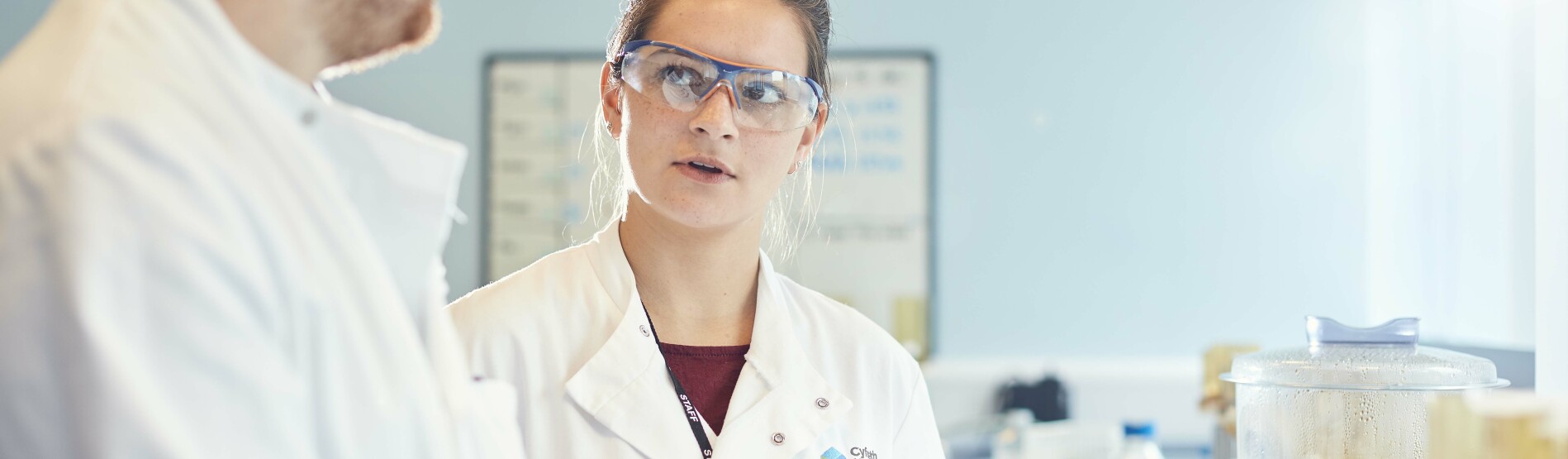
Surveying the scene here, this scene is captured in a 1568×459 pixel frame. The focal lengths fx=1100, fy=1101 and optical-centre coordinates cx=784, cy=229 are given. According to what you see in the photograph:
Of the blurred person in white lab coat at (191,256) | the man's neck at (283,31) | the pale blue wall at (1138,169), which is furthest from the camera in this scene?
the pale blue wall at (1138,169)

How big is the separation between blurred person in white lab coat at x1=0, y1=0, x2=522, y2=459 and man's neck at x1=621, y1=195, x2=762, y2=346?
61cm

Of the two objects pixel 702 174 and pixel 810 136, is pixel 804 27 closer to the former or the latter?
pixel 810 136

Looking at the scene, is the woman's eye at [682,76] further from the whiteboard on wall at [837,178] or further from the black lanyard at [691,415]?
the whiteboard on wall at [837,178]

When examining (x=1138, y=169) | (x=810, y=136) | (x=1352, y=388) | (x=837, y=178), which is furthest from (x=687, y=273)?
(x=1138, y=169)

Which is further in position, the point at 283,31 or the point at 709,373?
the point at 709,373

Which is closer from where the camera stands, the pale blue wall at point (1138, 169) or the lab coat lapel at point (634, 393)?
the lab coat lapel at point (634, 393)

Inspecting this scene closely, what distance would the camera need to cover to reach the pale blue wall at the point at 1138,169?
10.6 feet

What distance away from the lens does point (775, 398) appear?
48.3 inches

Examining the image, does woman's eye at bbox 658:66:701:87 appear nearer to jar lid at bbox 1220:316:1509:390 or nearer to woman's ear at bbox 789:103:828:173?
woman's ear at bbox 789:103:828:173

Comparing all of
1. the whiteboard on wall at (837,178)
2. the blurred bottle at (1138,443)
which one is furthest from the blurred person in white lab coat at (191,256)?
the whiteboard on wall at (837,178)

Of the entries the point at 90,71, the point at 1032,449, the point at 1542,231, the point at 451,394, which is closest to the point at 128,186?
the point at 90,71

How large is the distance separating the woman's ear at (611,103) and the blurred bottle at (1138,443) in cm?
151

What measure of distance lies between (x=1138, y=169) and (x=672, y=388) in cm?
240

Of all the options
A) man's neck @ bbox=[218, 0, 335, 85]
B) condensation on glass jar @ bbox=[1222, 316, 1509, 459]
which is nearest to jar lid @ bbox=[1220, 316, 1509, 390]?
condensation on glass jar @ bbox=[1222, 316, 1509, 459]
